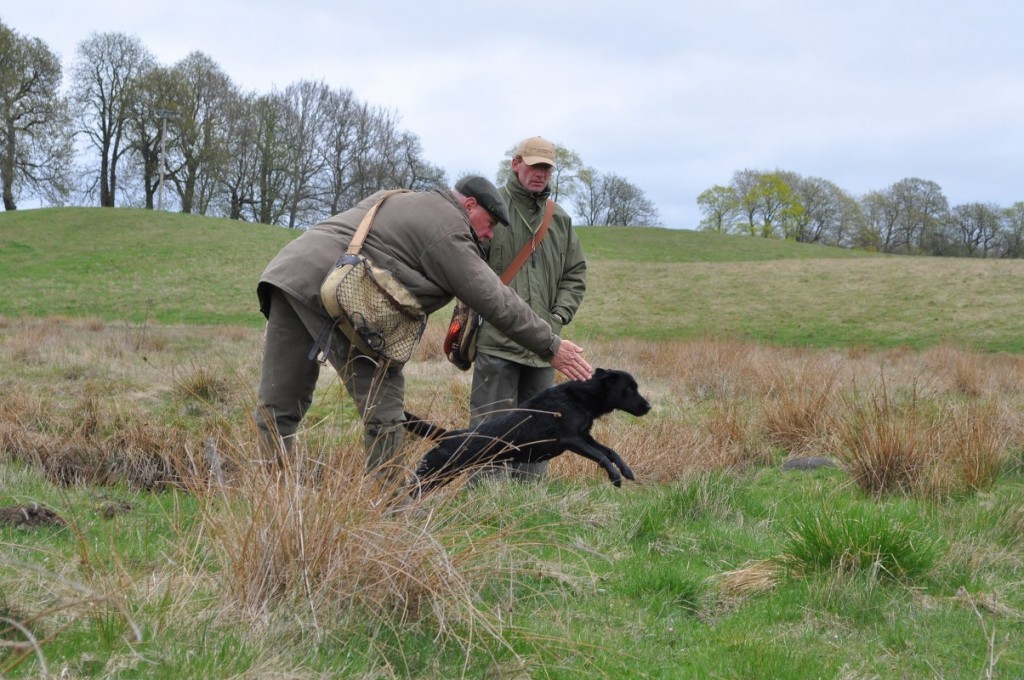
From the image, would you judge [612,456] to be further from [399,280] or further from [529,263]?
[399,280]

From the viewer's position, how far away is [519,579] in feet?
12.4

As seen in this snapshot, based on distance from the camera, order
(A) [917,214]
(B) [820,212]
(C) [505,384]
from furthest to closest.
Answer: (B) [820,212] → (A) [917,214] → (C) [505,384]

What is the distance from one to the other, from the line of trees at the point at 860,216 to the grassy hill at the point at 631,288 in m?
32.8

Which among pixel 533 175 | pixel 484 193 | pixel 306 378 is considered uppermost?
pixel 533 175

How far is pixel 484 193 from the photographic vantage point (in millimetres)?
4336

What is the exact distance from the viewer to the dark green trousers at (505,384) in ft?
19.3

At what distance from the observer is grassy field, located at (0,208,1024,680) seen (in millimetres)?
2908

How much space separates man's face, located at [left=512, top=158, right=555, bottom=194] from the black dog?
1.29 metres

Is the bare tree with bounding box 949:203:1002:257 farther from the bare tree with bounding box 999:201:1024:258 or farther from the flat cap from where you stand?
the flat cap

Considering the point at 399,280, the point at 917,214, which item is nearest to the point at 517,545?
the point at 399,280

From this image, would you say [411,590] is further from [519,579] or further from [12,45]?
[12,45]

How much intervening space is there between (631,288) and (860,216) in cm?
4992

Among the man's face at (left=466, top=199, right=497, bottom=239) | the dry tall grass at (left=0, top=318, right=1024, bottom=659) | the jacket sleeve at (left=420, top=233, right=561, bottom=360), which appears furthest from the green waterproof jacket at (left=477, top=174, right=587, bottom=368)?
the jacket sleeve at (left=420, top=233, right=561, bottom=360)

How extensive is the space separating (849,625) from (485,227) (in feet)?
8.02
